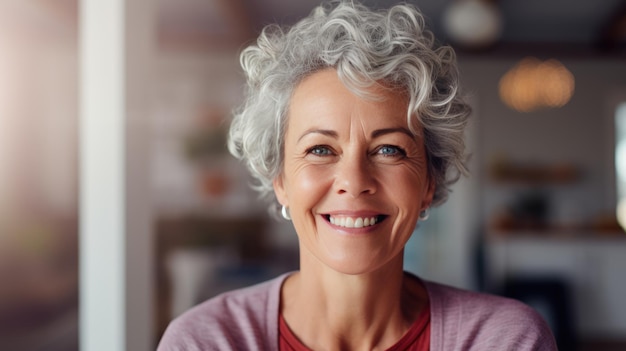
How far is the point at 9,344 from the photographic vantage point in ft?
9.57

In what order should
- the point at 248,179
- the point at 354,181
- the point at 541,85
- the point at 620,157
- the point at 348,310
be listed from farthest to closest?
the point at 620,157, the point at 541,85, the point at 248,179, the point at 348,310, the point at 354,181

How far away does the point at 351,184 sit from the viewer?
1072 millimetres

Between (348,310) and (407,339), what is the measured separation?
0.14 m

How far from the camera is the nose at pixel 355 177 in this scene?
107 centimetres

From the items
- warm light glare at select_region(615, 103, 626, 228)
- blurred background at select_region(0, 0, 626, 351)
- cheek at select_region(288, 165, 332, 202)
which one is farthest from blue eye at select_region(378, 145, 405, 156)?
warm light glare at select_region(615, 103, 626, 228)

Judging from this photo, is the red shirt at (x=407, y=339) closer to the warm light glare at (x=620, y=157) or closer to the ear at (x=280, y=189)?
the ear at (x=280, y=189)

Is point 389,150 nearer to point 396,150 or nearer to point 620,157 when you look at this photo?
point 396,150

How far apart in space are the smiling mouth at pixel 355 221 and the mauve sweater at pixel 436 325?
0.26 meters

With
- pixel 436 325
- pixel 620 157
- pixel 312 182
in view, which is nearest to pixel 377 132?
pixel 312 182

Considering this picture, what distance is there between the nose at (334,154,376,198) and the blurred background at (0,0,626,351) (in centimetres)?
118

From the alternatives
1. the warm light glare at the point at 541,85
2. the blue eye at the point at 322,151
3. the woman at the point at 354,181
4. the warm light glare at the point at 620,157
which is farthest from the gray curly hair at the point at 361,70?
the warm light glare at the point at 620,157

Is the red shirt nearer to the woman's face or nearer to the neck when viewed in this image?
the neck

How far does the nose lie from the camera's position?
42.3 inches

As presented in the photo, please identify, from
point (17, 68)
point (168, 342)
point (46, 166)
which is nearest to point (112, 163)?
point (168, 342)
